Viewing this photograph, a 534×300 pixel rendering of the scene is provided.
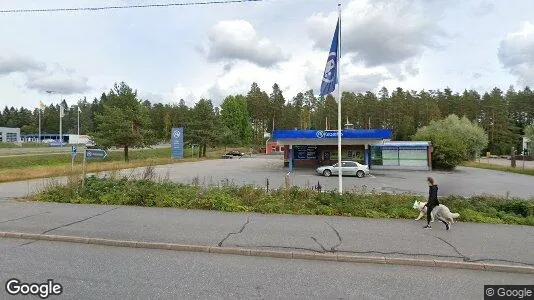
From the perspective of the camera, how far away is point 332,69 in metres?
11.7

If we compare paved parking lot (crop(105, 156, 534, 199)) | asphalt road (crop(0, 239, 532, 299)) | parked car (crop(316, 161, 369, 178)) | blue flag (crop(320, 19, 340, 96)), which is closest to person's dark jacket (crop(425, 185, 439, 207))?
asphalt road (crop(0, 239, 532, 299))

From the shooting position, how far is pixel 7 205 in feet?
33.7

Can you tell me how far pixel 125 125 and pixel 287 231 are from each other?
119 ft

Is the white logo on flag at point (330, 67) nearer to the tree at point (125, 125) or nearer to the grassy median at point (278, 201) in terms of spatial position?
the grassy median at point (278, 201)

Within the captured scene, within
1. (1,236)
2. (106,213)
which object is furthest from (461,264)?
(1,236)

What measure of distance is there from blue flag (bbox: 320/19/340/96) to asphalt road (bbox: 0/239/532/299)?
731 centimetres

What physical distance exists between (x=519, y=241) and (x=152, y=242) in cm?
806

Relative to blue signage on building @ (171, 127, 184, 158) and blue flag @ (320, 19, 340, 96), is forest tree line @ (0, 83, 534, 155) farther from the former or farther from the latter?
blue flag @ (320, 19, 340, 96)

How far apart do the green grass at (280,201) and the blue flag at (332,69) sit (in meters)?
3.84

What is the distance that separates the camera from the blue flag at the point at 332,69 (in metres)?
11.7

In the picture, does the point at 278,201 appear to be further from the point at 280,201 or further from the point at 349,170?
the point at 349,170

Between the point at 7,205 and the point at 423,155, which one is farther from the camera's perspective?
the point at 423,155

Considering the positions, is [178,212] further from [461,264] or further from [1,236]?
[461,264]

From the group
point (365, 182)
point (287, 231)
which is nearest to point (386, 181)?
point (365, 182)
